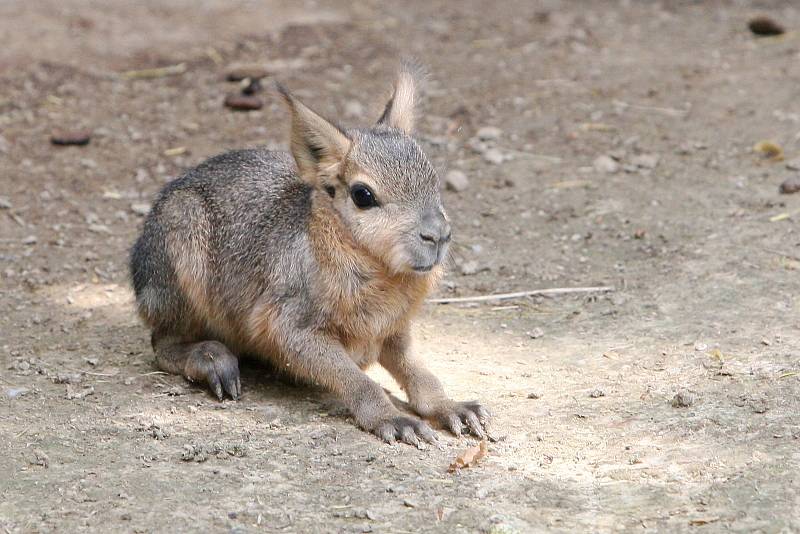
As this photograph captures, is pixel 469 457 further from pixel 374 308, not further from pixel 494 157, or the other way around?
pixel 494 157

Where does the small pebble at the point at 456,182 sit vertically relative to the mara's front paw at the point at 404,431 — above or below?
below

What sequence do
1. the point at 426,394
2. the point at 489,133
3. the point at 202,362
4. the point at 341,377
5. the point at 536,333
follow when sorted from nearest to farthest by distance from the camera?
the point at 341,377, the point at 426,394, the point at 202,362, the point at 536,333, the point at 489,133

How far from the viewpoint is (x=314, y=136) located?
183 inches

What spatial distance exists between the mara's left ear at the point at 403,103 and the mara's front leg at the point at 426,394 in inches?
36.5

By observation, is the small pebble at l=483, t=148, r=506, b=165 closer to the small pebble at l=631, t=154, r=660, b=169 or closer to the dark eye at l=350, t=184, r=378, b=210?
the small pebble at l=631, t=154, r=660, b=169

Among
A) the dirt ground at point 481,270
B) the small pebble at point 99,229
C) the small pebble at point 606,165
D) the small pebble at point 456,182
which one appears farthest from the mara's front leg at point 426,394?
the small pebble at point 606,165

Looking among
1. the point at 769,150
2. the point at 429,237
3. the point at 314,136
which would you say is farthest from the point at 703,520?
the point at 769,150

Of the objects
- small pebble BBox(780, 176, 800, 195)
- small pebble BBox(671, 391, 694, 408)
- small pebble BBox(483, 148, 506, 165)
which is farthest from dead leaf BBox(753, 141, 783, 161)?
small pebble BBox(671, 391, 694, 408)

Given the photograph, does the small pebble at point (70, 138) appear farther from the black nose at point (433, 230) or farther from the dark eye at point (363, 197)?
the black nose at point (433, 230)

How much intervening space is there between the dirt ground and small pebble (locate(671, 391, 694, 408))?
0.04ft

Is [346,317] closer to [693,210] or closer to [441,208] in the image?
[441,208]

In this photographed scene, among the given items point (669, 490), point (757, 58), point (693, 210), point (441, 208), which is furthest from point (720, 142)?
point (669, 490)

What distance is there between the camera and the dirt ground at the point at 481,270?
3.82 m

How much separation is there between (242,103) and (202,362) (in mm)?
3826
